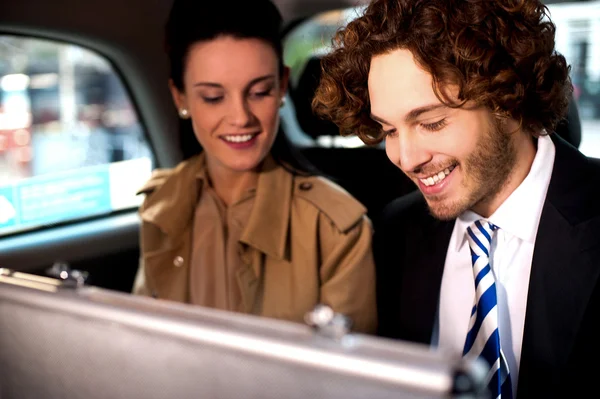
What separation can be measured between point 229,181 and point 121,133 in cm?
113

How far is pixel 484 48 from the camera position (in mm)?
1521

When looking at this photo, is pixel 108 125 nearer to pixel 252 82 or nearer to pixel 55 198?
pixel 55 198

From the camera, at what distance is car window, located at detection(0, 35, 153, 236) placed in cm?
251

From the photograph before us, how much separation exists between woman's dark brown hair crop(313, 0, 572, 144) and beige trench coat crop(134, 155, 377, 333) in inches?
16.8

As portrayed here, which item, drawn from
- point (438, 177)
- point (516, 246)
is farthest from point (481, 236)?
point (438, 177)

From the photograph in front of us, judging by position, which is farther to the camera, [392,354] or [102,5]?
[102,5]

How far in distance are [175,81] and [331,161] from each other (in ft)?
2.58

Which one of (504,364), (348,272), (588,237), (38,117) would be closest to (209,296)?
(348,272)

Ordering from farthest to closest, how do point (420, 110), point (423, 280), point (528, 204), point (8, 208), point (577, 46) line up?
point (577, 46), point (8, 208), point (423, 280), point (528, 204), point (420, 110)

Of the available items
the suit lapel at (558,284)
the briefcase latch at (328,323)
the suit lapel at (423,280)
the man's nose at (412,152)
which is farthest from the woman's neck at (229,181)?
the briefcase latch at (328,323)

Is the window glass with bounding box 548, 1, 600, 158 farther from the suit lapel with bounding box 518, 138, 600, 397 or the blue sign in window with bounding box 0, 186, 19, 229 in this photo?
the blue sign in window with bounding box 0, 186, 19, 229

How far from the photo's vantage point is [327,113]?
191 cm

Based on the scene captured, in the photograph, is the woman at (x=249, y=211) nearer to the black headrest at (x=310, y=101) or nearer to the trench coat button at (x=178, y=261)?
the trench coat button at (x=178, y=261)

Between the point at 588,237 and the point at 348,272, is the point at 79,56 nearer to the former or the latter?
the point at 348,272
